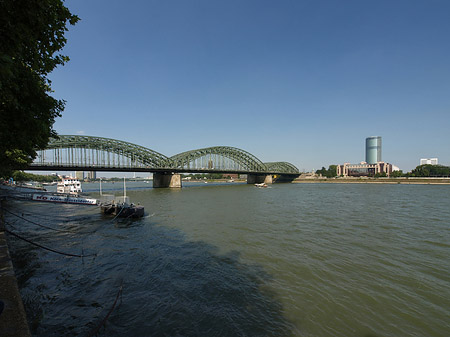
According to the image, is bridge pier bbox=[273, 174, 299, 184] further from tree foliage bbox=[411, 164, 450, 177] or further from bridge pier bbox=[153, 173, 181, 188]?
bridge pier bbox=[153, 173, 181, 188]

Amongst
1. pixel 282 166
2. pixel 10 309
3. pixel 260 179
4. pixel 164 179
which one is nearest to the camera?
pixel 10 309

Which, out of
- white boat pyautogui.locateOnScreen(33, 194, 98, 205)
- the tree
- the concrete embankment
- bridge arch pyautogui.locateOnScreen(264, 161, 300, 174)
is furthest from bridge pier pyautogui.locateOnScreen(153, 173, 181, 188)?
bridge arch pyautogui.locateOnScreen(264, 161, 300, 174)

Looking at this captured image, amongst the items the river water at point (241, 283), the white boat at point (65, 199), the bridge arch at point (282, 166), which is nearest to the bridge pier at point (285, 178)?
the bridge arch at point (282, 166)

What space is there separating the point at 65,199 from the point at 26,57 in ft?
107

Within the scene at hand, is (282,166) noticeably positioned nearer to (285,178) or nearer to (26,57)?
(285,178)

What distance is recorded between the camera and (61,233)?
61.7 feet

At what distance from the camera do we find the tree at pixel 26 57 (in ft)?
18.8

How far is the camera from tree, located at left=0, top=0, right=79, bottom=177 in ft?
18.8

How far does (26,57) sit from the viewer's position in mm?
7723

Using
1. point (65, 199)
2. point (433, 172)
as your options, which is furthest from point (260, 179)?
point (433, 172)

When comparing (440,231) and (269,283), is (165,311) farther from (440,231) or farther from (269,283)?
(440,231)

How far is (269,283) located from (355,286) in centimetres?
365

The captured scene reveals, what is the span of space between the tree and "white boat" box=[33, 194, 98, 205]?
24693 mm

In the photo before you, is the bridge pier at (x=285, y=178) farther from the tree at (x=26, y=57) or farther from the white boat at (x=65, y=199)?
the tree at (x=26, y=57)
